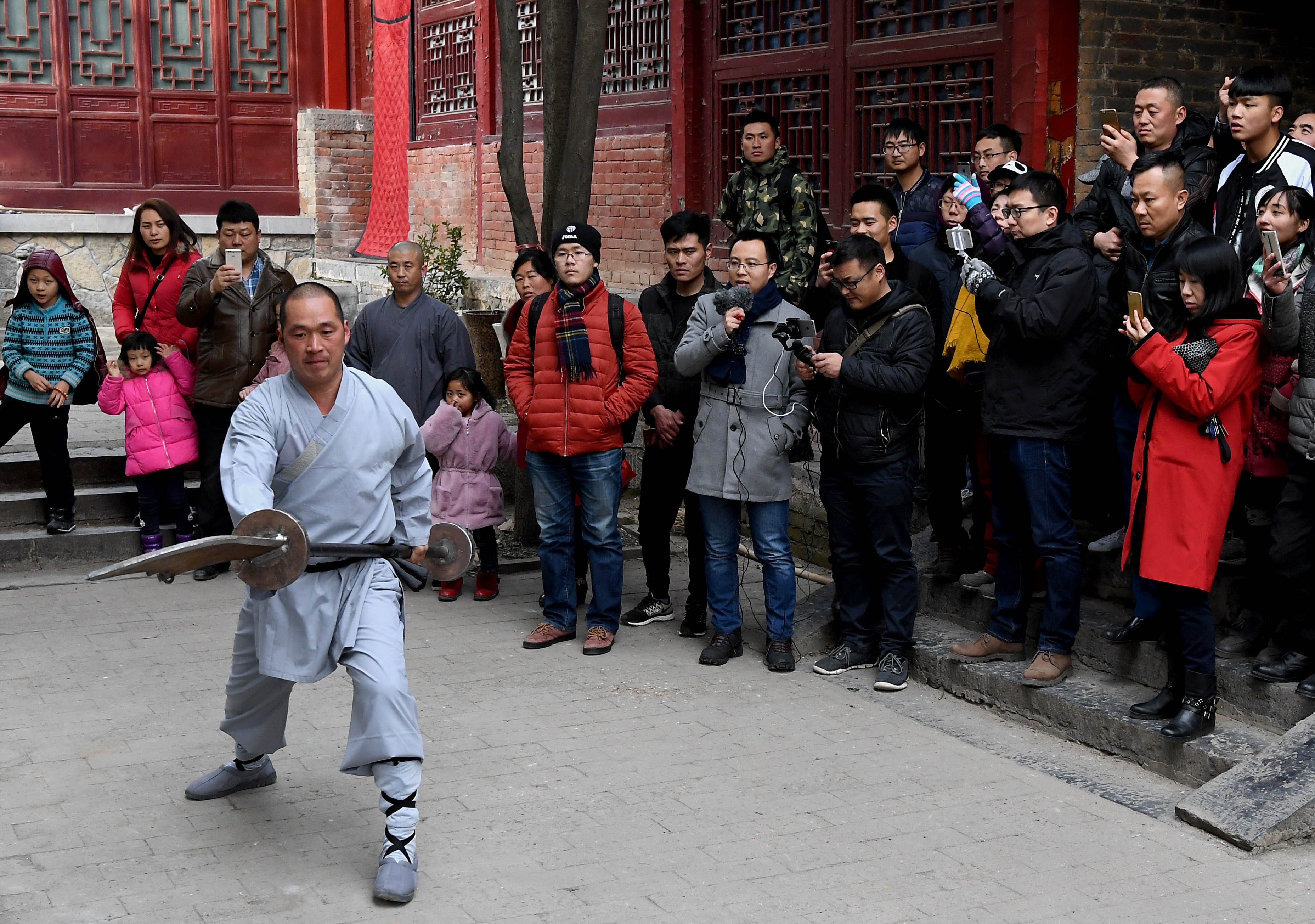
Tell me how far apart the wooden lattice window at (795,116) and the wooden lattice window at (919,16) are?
0.55 m

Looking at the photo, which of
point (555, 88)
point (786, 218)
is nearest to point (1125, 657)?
point (786, 218)

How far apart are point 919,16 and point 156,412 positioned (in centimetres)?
521

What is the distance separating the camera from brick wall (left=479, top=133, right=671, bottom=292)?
11.4m

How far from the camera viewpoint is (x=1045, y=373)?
18.4 feet

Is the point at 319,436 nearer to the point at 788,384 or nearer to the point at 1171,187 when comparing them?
the point at 788,384

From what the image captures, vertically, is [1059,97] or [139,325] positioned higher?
[1059,97]

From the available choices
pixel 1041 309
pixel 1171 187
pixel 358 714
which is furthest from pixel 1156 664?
pixel 358 714

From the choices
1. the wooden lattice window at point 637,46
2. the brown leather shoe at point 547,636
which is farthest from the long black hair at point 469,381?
the wooden lattice window at point 637,46

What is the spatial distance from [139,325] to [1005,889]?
6.20 m

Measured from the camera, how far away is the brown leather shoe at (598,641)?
21.9 ft

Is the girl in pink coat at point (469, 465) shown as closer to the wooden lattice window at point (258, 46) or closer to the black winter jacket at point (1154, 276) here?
the black winter jacket at point (1154, 276)

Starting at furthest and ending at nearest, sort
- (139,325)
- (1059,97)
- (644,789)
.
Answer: (139,325), (1059,97), (644,789)

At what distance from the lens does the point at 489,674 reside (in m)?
6.39

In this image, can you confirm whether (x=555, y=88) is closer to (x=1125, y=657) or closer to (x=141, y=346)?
(x=141, y=346)
